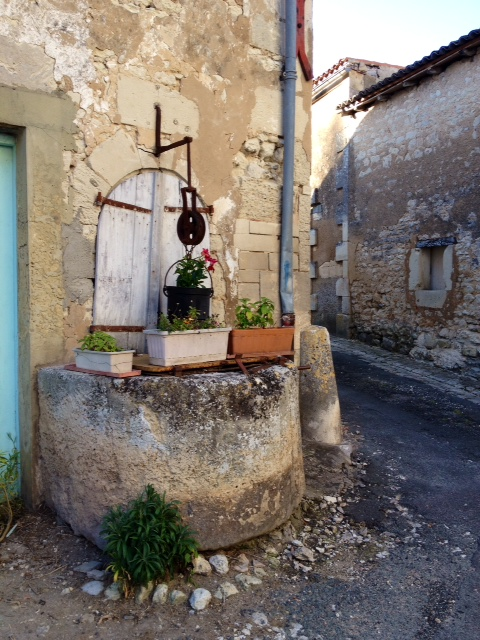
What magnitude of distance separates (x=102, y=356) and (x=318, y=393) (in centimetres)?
265

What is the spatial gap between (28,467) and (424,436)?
161 inches

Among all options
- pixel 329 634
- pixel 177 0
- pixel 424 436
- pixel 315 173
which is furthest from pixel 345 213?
pixel 329 634

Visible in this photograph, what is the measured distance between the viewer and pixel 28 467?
3646 mm

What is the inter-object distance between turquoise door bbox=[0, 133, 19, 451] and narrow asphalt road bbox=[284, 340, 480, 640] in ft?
7.11

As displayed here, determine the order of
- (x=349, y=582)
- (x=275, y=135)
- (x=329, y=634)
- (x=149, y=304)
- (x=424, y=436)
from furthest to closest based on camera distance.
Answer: (x=424, y=436) < (x=275, y=135) < (x=149, y=304) < (x=349, y=582) < (x=329, y=634)

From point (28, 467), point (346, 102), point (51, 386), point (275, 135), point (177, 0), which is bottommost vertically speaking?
point (28, 467)

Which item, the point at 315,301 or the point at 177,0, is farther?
the point at 315,301

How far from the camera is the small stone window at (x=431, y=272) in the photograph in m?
9.45

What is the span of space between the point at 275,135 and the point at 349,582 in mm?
3411

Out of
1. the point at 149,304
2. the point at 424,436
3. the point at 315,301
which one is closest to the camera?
the point at 149,304

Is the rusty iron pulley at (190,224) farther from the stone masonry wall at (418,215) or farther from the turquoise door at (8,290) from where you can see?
the stone masonry wall at (418,215)

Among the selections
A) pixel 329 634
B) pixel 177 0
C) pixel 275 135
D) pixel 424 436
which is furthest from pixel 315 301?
pixel 329 634

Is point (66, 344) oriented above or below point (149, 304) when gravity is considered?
below

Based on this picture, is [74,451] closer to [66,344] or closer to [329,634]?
[66,344]
